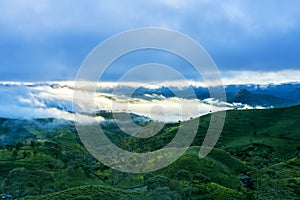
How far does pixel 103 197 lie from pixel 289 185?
211ft

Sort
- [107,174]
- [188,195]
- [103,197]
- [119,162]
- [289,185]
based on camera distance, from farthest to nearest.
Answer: [119,162], [107,174], [289,185], [188,195], [103,197]

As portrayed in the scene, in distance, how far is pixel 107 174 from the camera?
506ft

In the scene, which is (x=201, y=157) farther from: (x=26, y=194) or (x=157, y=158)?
(x=26, y=194)

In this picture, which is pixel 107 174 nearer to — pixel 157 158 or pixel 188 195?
pixel 157 158

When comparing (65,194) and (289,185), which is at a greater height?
(65,194)

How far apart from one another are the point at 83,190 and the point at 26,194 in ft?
60.8

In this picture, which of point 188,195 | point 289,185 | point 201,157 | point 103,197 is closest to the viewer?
point 103,197

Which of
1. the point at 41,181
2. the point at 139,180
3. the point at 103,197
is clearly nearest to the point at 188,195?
the point at 103,197

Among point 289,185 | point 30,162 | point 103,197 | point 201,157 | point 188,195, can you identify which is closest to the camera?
point 103,197

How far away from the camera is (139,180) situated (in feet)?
453

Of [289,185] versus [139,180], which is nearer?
Result: [289,185]

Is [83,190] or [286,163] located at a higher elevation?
[83,190]

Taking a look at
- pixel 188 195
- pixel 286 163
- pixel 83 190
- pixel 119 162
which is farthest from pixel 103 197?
pixel 286 163

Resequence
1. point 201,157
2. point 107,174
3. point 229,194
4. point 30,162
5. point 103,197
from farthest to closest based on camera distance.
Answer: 1. point 30,162
2. point 107,174
3. point 201,157
4. point 229,194
5. point 103,197
